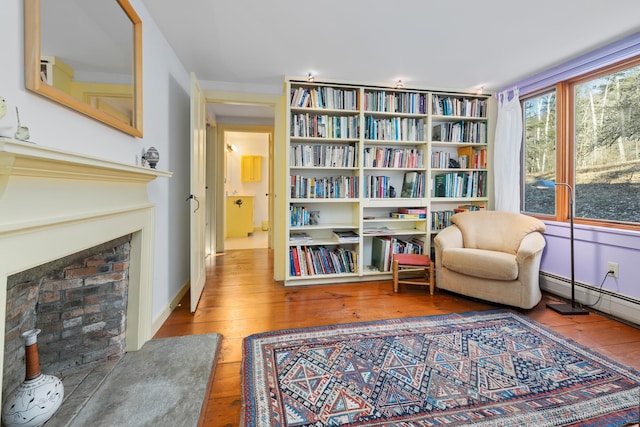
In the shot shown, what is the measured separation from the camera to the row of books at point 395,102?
324cm

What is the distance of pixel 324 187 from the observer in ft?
10.6

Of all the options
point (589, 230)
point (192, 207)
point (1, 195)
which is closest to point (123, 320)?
point (192, 207)

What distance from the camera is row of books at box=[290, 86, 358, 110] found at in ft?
10.1

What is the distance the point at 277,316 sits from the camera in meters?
2.39

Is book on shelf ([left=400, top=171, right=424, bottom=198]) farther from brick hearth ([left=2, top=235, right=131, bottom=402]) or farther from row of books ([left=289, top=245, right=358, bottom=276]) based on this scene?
brick hearth ([left=2, top=235, right=131, bottom=402])

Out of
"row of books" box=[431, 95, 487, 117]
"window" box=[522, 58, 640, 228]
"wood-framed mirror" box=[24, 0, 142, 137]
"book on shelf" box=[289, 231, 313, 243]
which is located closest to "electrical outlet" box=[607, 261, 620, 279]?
"window" box=[522, 58, 640, 228]

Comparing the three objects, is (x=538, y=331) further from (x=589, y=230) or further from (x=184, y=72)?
(x=184, y=72)

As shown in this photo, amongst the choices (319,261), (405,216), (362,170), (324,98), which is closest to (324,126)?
(324,98)

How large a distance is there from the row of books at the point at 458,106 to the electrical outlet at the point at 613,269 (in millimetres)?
2014

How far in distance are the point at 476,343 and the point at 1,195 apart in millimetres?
2447

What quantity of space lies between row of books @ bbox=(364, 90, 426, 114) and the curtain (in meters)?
0.90

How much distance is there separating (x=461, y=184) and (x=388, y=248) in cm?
121

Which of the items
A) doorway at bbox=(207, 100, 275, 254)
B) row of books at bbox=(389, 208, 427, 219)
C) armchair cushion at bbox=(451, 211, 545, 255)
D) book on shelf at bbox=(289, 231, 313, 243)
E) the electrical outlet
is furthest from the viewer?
doorway at bbox=(207, 100, 275, 254)

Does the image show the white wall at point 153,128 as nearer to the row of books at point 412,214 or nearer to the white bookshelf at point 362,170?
the white bookshelf at point 362,170
